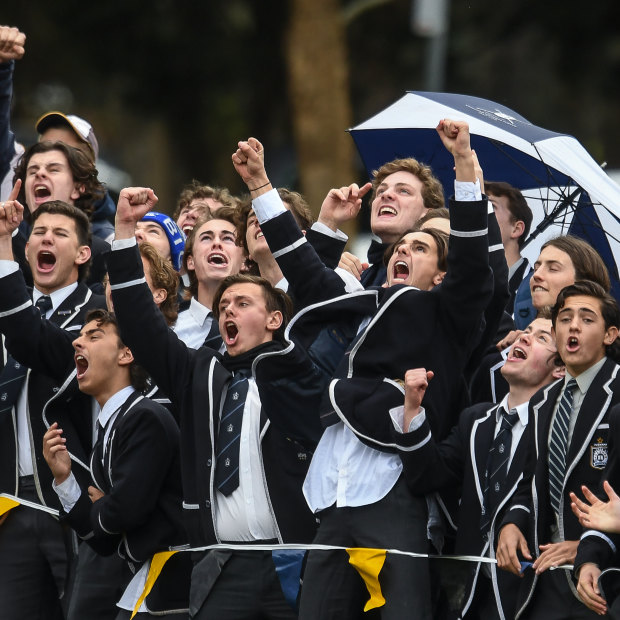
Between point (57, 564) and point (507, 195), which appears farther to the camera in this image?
point (507, 195)

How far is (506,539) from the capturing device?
245 inches

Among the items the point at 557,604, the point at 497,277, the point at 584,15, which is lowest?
the point at 557,604

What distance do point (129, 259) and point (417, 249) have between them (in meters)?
1.24

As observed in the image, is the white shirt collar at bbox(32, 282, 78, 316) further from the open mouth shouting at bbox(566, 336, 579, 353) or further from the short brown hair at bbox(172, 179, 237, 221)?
the open mouth shouting at bbox(566, 336, 579, 353)

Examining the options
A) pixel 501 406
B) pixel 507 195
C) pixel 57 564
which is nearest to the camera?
pixel 501 406

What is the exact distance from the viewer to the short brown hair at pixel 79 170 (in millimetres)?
8656

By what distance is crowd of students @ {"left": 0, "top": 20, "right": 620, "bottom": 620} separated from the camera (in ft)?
20.6

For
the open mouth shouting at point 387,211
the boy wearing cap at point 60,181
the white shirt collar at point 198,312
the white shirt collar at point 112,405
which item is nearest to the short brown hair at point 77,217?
the boy wearing cap at point 60,181

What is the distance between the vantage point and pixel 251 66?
23297 mm

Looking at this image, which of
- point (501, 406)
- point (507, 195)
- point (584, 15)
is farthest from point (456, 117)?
point (584, 15)

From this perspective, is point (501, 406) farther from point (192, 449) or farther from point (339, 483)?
point (192, 449)

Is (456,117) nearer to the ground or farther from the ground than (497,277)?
farther from the ground

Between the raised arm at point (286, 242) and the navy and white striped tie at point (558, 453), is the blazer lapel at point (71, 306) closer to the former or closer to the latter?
the raised arm at point (286, 242)

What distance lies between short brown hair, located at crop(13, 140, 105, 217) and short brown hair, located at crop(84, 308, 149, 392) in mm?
1283
